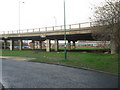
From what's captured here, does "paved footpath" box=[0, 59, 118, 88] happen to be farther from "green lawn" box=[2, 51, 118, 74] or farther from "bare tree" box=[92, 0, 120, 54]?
"bare tree" box=[92, 0, 120, 54]

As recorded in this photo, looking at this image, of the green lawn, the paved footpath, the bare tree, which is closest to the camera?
the paved footpath

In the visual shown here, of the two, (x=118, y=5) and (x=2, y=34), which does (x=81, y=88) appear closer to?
(x=118, y=5)

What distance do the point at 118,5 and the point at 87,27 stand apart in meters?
Answer: 9.02

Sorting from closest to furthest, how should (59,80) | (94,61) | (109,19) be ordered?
(59,80)
(94,61)
(109,19)

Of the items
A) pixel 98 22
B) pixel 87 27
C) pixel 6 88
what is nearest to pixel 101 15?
pixel 98 22

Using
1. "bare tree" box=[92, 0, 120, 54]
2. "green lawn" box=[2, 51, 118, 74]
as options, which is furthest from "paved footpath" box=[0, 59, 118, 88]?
"bare tree" box=[92, 0, 120, 54]

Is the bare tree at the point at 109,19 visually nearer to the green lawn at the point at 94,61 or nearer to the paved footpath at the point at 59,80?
the green lawn at the point at 94,61

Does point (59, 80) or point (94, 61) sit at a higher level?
point (94, 61)

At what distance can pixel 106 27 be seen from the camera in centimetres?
1584

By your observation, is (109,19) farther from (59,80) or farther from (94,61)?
(59,80)

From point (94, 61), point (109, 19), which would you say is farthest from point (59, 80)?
point (109, 19)

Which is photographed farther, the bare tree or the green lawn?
the bare tree

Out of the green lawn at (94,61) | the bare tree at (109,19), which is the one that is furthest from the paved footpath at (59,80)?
the bare tree at (109,19)

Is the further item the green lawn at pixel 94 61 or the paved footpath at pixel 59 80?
the green lawn at pixel 94 61
